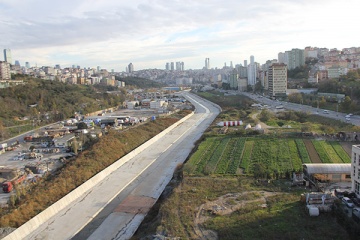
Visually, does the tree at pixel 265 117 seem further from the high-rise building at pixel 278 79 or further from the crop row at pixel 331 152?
the high-rise building at pixel 278 79

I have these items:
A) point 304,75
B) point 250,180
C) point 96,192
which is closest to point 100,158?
point 96,192

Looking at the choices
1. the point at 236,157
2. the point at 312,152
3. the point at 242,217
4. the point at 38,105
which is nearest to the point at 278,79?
the point at 38,105

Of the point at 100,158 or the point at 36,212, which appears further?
the point at 100,158

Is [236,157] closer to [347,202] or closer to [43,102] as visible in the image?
[347,202]

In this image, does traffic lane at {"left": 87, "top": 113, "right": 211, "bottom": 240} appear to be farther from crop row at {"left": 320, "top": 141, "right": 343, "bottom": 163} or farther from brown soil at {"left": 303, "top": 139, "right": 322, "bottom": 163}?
crop row at {"left": 320, "top": 141, "right": 343, "bottom": 163}

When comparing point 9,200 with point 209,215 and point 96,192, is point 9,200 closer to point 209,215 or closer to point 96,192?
point 96,192

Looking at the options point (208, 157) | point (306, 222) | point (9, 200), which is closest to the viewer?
point (306, 222)
